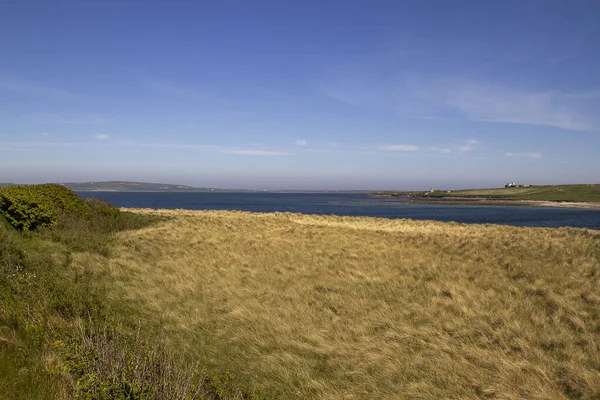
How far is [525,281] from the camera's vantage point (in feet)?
40.2

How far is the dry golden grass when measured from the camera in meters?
6.14

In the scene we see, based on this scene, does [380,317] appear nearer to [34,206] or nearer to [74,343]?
[74,343]

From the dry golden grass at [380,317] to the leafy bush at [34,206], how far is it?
5.02 meters

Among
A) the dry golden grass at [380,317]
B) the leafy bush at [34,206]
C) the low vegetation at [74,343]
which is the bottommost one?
the dry golden grass at [380,317]

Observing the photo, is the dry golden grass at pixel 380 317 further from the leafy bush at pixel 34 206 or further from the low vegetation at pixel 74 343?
the leafy bush at pixel 34 206

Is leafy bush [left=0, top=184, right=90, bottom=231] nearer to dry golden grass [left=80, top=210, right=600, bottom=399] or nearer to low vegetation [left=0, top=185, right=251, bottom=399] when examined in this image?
low vegetation [left=0, top=185, right=251, bottom=399]

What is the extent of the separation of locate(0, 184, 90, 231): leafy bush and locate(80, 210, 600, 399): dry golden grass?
502cm

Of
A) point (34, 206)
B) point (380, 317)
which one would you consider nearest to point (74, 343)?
point (380, 317)

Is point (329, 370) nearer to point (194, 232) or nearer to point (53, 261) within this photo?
point (53, 261)

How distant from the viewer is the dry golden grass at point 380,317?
20.1 ft

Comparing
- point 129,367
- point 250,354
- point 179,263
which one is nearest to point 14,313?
point 129,367

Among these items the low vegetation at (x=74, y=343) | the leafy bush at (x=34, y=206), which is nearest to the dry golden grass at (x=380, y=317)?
the low vegetation at (x=74, y=343)

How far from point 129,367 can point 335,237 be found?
18903 mm

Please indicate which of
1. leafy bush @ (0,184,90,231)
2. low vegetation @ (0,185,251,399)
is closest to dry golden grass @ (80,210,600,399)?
low vegetation @ (0,185,251,399)
